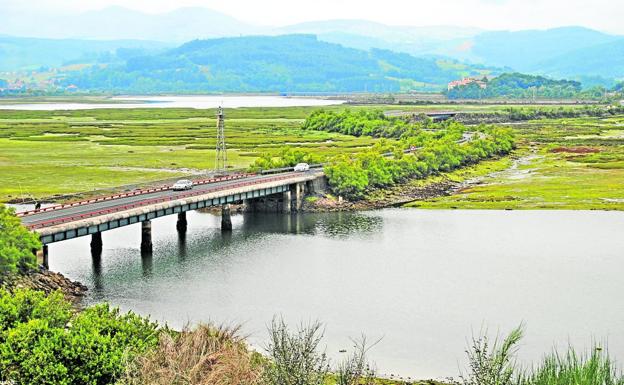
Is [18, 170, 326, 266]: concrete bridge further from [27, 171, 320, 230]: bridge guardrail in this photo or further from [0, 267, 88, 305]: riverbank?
[0, 267, 88, 305]: riverbank

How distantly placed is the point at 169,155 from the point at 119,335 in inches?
3831

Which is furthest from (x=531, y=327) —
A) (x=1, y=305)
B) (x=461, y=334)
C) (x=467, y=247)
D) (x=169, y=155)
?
(x=169, y=155)

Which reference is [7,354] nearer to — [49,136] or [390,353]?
[390,353]

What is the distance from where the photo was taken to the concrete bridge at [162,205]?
6291 centimetres

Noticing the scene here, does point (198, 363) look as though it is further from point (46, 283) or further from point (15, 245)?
point (46, 283)

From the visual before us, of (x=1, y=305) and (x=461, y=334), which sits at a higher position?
(x=1, y=305)

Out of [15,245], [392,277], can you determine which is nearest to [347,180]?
[392,277]

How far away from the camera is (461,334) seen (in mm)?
48281

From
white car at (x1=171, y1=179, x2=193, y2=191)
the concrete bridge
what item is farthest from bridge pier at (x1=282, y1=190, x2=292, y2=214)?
white car at (x1=171, y1=179, x2=193, y2=191)

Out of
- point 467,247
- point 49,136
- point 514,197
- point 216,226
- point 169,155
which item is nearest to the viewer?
point 467,247

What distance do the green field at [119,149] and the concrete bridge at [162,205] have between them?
1785 cm

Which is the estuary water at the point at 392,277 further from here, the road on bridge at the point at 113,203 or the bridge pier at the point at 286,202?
the bridge pier at the point at 286,202

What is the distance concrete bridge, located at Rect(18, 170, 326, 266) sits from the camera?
62906 millimetres

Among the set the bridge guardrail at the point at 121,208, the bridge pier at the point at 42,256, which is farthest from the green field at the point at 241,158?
the bridge pier at the point at 42,256
